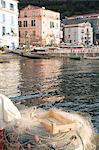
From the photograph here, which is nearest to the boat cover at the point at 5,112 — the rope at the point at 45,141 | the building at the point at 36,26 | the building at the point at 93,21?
the rope at the point at 45,141

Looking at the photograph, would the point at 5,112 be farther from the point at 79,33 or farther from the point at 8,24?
the point at 79,33

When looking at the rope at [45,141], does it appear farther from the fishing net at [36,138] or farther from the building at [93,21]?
the building at [93,21]

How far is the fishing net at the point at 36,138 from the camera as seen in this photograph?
5727 millimetres

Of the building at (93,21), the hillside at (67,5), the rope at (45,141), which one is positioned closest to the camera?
the rope at (45,141)

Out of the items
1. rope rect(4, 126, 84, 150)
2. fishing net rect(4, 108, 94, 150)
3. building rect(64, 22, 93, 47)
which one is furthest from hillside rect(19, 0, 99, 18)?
rope rect(4, 126, 84, 150)

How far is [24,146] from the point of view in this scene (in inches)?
228

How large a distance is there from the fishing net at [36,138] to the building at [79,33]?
108 metres

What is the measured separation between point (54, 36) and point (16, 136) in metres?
89.9

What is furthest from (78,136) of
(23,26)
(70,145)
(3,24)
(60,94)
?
(23,26)

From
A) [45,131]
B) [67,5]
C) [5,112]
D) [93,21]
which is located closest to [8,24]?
[93,21]

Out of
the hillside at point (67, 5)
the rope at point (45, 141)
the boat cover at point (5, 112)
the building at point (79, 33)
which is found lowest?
the rope at point (45, 141)

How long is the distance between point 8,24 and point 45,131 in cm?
7121

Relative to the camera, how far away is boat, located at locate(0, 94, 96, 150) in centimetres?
574

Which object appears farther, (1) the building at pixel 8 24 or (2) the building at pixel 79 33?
(2) the building at pixel 79 33
